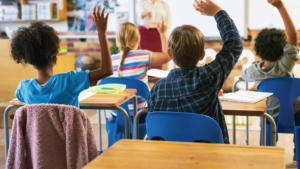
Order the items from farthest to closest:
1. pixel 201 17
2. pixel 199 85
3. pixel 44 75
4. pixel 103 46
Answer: pixel 201 17 → pixel 44 75 → pixel 103 46 → pixel 199 85

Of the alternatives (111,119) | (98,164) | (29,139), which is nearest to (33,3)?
(111,119)

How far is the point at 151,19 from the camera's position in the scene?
4172mm

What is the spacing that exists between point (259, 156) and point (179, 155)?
18cm

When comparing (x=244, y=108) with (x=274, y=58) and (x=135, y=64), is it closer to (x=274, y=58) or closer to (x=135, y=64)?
(x=274, y=58)

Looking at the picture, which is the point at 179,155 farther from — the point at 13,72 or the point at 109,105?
the point at 13,72

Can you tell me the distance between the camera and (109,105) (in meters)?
1.63

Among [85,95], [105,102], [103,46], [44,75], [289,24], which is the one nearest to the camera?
[103,46]

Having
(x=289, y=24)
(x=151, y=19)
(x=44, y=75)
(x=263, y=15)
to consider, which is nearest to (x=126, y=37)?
(x=44, y=75)

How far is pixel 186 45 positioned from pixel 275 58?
1051mm

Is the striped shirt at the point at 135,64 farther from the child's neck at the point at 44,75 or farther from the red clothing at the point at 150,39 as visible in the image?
the red clothing at the point at 150,39

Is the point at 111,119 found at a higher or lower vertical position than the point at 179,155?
lower

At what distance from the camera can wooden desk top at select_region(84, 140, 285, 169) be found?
0.73 metres

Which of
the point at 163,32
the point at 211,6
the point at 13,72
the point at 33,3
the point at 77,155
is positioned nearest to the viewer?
the point at 77,155

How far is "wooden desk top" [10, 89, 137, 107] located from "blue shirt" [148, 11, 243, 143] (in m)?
0.40
